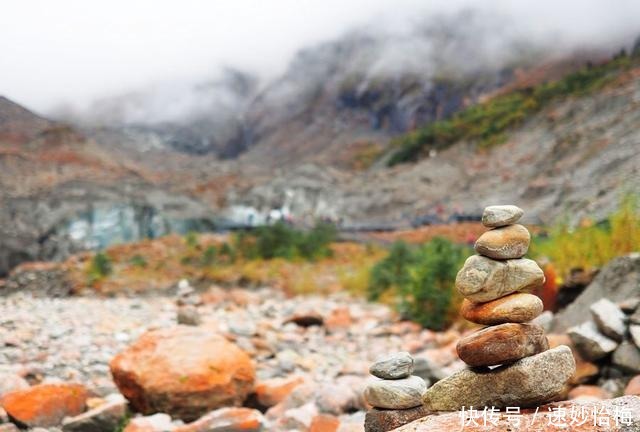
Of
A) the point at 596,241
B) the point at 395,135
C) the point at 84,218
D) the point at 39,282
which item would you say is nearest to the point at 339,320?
the point at 596,241

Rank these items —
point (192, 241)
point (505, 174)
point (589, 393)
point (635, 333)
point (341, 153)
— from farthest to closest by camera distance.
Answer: point (341, 153)
point (505, 174)
point (192, 241)
point (635, 333)
point (589, 393)

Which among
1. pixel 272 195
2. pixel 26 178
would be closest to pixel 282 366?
pixel 26 178

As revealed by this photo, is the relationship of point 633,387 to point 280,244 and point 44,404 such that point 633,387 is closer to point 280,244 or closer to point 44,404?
point 44,404

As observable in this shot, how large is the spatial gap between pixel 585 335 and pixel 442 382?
3.32 meters

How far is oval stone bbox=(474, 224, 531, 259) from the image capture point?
3.72 meters

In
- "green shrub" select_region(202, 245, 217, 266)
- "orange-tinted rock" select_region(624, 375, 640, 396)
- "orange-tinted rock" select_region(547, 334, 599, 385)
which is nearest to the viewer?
"orange-tinted rock" select_region(624, 375, 640, 396)

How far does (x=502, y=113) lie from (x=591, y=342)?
51777 millimetres

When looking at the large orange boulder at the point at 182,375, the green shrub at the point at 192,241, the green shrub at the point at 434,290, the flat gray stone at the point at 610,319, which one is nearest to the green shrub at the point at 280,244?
the green shrub at the point at 192,241

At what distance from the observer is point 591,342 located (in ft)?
20.5

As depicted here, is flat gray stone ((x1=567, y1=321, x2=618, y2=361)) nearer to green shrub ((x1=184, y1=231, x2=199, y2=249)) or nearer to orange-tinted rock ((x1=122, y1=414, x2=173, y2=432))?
orange-tinted rock ((x1=122, y1=414, x2=173, y2=432))

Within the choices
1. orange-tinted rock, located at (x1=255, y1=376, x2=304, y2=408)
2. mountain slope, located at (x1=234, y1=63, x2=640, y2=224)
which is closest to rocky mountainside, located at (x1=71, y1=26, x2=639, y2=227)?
mountain slope, located at (x1=234, y1=63, x2=640, y2=224)

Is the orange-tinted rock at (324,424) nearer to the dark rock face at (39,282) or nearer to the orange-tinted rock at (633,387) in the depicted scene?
the orange-tinted rock at (633,387)

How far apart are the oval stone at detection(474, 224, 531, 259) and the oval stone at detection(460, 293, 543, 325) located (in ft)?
0.91

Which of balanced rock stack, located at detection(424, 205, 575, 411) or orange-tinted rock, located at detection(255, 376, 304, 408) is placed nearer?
balanced rock stack, located at detection(424, 205, 575, 411)
